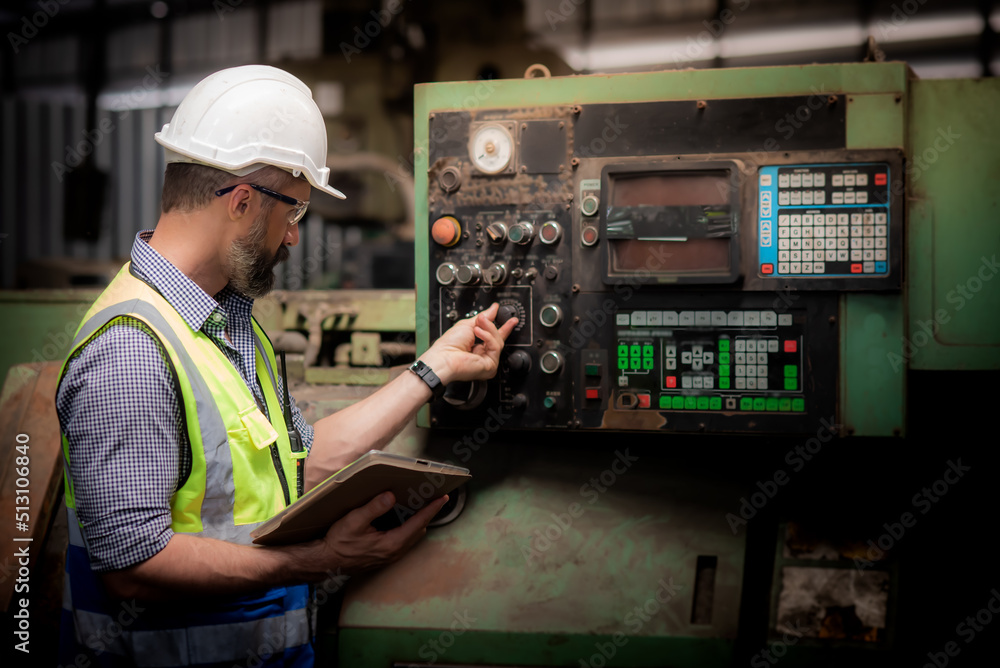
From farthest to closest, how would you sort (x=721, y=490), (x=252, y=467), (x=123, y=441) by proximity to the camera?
(x=721, y=490), (x=252, y=467), (x=123, y=441)

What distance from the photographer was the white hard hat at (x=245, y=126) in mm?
1026

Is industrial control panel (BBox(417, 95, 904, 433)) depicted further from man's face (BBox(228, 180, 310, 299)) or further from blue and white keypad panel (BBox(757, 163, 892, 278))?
man's face (BBox(228, 180, 310, 299))

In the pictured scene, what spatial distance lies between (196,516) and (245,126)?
62 centimetres

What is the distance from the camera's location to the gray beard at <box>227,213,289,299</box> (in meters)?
1.04

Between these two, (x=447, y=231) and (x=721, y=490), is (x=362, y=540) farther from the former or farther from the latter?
(x=721, y=490)

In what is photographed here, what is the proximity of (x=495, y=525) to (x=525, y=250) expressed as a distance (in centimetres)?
60

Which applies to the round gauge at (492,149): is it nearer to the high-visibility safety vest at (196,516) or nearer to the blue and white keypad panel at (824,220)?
the blue and white keypad panel at (824,220)

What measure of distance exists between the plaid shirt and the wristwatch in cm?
46

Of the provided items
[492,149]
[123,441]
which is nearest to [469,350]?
[492,149]

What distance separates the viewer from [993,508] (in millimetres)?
1479

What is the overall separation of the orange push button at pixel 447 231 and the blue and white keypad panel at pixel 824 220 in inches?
23.4

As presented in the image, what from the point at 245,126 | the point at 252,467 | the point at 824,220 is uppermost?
the point at 245,126

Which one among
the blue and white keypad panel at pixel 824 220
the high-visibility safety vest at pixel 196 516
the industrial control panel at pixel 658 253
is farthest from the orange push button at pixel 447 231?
the blue and white keypad panel at pixel 824 220

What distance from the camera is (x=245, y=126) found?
1.04 meters
